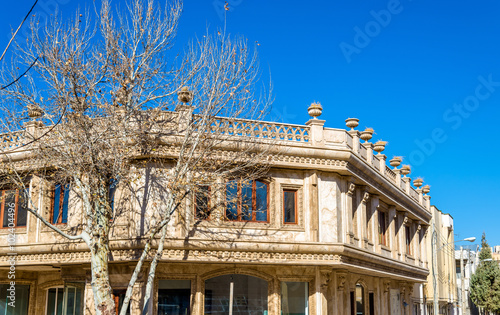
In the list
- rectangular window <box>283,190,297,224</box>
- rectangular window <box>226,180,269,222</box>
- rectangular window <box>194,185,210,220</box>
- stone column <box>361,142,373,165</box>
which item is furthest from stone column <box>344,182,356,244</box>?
rectangular window <box>194,185,210,220</box>

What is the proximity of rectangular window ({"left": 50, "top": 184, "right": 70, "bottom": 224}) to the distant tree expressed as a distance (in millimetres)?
50594

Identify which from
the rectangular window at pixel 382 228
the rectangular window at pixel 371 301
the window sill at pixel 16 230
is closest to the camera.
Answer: the window sill at pixel 16 230

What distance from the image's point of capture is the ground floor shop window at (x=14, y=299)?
71.6ft

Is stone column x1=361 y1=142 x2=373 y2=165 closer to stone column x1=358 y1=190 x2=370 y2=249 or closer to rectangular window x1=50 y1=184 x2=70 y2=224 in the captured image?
stone column x1=358 y1=190 x2=370 y2=249

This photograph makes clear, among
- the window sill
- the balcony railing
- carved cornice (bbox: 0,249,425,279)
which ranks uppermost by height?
the balcony railing

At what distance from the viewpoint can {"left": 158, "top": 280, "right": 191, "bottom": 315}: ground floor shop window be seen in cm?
1822

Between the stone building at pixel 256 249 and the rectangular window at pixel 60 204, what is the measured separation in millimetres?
36

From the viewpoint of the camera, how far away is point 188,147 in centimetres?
1805

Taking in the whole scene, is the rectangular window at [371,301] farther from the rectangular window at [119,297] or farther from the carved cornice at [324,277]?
the rectangular window at [119,297]

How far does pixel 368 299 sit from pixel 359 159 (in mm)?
7218

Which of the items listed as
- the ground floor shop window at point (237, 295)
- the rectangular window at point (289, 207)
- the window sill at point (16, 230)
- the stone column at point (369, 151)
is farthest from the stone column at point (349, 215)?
the window sill at point (16, 230)

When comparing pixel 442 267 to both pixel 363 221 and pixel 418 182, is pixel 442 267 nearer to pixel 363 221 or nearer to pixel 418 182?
pixel 418 182

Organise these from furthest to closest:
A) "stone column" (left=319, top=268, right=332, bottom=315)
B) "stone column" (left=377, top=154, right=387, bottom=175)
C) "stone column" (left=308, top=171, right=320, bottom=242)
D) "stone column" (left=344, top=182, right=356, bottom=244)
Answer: "stone column" (left=377, top=154, right=387, bottom=175) → "stone column" (left=344, top=182, right=356, bottom=244) → "stone column" (left=319, top=268, right=332, bottom=315) → "stone column" (left=308, top=171, right=320, bottom=242)

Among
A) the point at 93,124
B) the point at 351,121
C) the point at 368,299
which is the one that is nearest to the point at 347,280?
the point at 368,299
